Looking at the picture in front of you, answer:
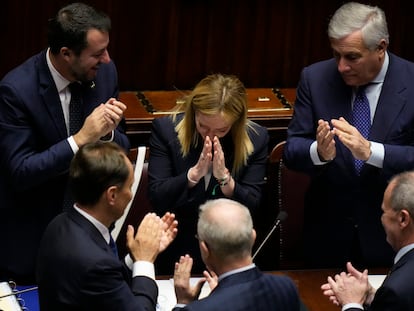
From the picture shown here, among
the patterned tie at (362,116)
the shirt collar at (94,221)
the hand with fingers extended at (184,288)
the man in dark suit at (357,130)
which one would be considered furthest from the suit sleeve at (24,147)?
the patterned tie at (362,116)

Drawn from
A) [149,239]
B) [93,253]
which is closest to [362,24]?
[149,239]

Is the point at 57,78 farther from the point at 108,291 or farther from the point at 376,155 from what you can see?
the point at 376,155

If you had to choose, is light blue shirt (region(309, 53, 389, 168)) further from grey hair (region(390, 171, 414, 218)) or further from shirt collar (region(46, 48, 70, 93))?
shirt collar (region(46, 48, 70, 93))

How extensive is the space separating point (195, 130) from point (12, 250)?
0.87 meters

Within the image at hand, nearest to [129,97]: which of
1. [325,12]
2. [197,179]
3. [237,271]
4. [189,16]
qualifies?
[189,16]

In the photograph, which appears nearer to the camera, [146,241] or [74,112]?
[146,241]

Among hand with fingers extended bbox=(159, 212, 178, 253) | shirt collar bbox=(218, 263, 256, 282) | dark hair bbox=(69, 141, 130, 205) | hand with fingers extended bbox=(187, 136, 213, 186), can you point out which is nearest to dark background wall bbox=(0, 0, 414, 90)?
hand with fingers extended bbox=(187, 136, 213, 186)

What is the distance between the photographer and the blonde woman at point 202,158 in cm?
389

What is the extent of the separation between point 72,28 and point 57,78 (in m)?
0.21

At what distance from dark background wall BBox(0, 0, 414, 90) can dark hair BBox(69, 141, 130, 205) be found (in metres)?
2.09

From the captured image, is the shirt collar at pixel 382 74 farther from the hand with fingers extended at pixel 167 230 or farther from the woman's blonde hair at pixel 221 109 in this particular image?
the hand with fingers extended at pixel 167 230

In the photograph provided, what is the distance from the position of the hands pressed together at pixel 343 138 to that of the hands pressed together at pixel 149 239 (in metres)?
0.74

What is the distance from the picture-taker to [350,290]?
3400mm

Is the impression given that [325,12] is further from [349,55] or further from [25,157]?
[25,157]
